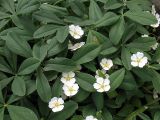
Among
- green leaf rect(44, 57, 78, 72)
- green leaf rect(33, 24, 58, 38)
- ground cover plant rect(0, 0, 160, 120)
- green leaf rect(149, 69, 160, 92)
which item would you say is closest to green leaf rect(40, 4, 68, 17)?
ground cover plant rect(0, 0, 160, 120)

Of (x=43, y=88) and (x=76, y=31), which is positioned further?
(x=76, y=31)

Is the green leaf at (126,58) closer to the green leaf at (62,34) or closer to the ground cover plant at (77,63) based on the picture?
the ground cover plant at (77,63)

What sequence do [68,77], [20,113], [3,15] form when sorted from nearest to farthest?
[20,113] < [68,77] < [3,15]

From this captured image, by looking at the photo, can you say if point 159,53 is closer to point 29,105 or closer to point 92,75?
point 92,75

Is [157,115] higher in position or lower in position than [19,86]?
lower

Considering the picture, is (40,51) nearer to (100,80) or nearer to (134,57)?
(100,80)

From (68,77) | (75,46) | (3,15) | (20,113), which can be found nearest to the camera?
(20,113)

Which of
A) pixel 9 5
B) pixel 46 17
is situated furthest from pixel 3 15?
pixel 46 17

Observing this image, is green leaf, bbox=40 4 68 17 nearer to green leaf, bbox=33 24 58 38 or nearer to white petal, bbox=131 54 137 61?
green leaf, bbox=33 24 58 38

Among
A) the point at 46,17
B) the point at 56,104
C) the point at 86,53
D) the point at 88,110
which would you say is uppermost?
the point at 46,17
